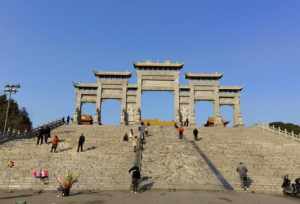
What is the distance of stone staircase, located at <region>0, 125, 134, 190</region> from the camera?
1542 centimetres

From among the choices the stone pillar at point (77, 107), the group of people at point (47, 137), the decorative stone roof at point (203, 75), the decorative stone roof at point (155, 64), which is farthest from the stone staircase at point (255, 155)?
the stone pillar at point (77, 107)

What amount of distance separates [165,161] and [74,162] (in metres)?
5.34

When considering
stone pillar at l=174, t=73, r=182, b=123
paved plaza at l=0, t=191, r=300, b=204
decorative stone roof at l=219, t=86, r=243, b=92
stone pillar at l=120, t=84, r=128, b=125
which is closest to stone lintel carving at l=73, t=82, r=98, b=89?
stone pillar at l=120, t=84, r=128, b=125

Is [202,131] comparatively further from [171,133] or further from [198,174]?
[198,174]

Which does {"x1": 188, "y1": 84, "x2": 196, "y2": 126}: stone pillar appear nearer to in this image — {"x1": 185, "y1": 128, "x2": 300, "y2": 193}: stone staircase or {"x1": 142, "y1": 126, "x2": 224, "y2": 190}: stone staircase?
{"x1": 185, "y1": 128, "x2": 300, "y2": 193}: stone staircase

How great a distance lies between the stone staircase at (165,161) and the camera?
1566 cm

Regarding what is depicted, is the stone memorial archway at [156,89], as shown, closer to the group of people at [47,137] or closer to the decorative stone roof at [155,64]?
the decorative stone roof at [155,64]

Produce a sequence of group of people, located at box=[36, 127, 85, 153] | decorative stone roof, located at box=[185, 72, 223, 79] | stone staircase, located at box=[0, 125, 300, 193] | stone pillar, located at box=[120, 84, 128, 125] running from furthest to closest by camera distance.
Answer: decorative stone roof, located at box=[185, 72, 223, 79] → stone pillar, located at box=[120, 84, 128, 125] → group of people, located at box=[36, 127, 85, 153] → stone staircase, located at box=[0, 125, 300, 193]

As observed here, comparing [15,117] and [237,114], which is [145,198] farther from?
[15,117]

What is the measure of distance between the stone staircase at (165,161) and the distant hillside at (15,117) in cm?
3623

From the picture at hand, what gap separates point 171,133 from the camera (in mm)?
27750

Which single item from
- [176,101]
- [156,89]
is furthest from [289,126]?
[156,89]

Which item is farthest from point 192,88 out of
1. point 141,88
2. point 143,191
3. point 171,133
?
point 143,191

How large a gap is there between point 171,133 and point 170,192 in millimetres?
13941
